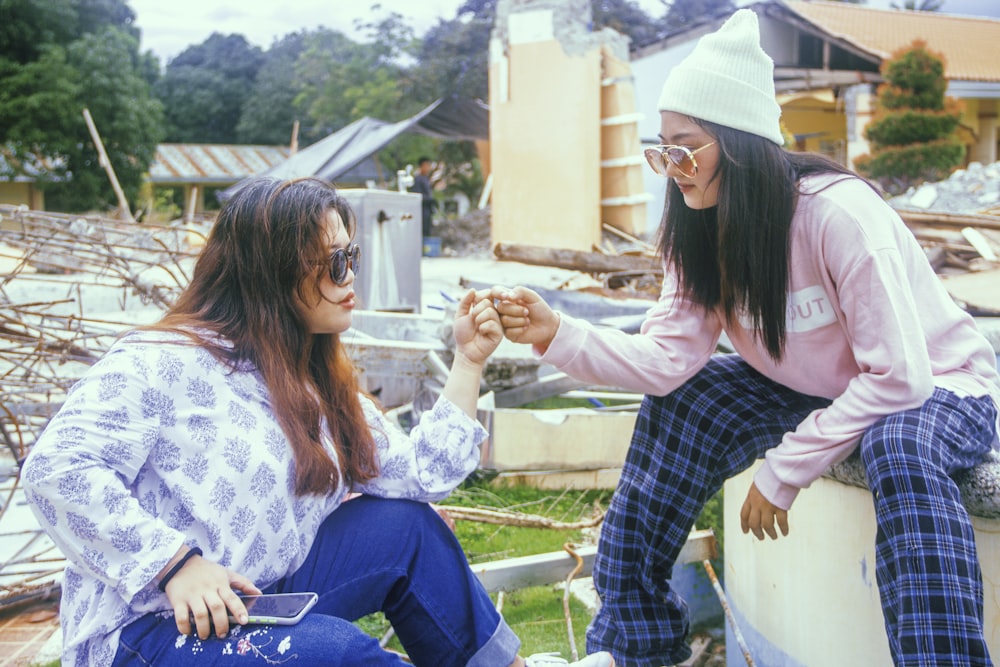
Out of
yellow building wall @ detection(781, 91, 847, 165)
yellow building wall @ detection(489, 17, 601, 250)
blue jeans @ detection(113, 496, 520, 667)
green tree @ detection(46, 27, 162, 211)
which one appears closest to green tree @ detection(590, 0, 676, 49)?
yellow building wall @ detection(781, 91, 847, 165)

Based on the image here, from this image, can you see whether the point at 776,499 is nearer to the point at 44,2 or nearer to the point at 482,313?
the point at 482,313

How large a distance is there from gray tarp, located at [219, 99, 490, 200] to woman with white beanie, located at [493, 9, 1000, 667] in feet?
45.3

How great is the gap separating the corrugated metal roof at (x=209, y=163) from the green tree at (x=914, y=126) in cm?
2277

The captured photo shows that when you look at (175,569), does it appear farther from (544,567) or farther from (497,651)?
(544,567)

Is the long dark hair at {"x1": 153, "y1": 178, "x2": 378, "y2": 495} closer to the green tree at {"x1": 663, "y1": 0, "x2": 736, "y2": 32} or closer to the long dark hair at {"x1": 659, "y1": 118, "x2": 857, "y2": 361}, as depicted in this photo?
the long dark hair at {"x1": 659, "y1": 118, "x2": 857, "y2": 361}

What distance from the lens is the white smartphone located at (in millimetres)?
1628

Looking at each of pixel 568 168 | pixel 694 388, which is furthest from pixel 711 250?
pixel 568 168

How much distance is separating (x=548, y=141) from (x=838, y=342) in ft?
36.0

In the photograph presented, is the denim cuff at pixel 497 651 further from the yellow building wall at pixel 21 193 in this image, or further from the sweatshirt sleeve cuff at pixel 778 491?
the yellow building wall at pixel 21 193

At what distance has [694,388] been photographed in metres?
2.35

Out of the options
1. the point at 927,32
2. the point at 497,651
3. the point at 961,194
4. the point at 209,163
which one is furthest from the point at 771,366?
the point at 209,163

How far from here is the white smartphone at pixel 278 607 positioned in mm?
1628

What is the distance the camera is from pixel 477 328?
7.45ft

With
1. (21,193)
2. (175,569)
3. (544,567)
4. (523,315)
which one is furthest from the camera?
(21,193)
